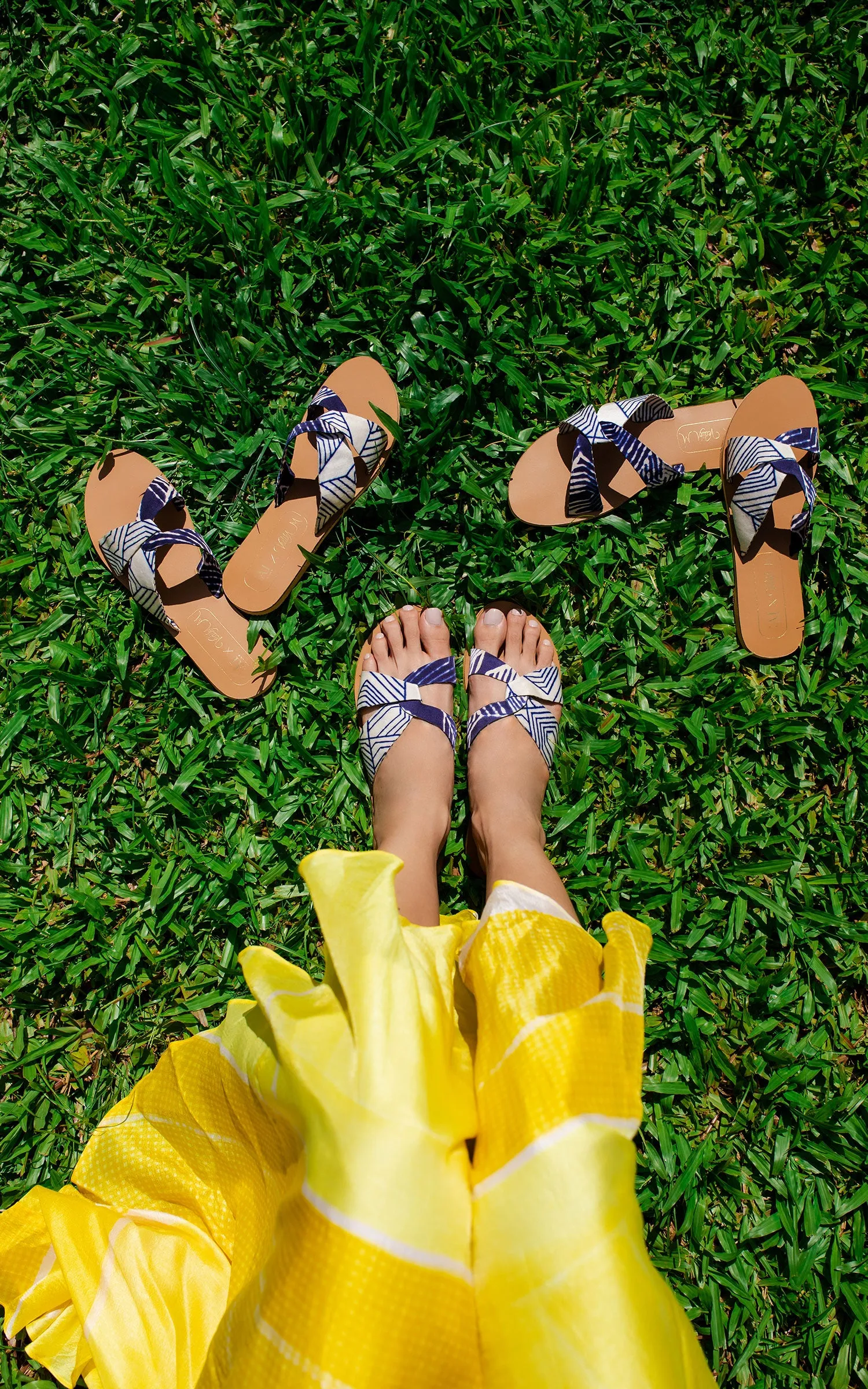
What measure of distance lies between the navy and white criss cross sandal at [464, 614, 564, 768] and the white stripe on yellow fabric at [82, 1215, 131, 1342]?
1148 mm

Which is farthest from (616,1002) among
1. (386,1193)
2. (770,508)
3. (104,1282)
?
(770,508)

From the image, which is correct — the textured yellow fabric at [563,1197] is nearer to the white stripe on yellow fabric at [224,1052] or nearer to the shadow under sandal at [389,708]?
the white stripe on yellow fabric at [224,1052]

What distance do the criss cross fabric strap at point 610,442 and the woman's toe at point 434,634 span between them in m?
0.41

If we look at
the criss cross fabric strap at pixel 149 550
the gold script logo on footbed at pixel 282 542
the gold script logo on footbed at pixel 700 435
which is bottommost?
the gold script logo on footbed at pixel 700 435

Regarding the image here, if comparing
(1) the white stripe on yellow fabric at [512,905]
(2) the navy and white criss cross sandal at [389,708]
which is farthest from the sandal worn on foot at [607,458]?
(1) the white stripe on yellow fabric at [512,905]

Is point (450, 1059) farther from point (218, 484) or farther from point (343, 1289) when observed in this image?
point (218, 484)

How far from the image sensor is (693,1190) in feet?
5.75

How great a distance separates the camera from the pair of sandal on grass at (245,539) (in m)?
1.95

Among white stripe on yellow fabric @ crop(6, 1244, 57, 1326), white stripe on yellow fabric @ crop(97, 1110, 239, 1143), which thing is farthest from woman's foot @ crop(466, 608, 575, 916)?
white stripe on yellow fabric @ crop(6, 1244, 57, 1326)

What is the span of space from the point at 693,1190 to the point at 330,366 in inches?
81.6

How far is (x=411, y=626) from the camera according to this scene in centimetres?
199

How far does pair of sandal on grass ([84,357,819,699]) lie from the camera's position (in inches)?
76.5

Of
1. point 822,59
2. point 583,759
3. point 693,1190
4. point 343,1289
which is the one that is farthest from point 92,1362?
point 822,59

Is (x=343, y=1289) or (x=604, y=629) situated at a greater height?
(x=604, y=629)
